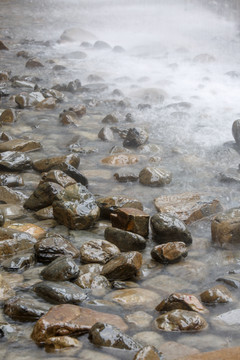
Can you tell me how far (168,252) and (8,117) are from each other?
10.3 ft

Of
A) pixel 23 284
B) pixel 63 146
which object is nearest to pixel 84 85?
pixel 63 146

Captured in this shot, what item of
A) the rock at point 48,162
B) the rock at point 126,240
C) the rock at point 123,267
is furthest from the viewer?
the rock at point 48,162

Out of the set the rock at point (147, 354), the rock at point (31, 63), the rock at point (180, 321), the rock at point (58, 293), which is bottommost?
the rock at point (31, 63)

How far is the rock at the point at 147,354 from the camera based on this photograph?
185 centimetres

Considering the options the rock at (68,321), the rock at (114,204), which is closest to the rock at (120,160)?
the rock at (114,204)

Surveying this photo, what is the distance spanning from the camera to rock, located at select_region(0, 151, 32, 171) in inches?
156

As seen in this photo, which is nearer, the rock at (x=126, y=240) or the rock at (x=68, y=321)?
the rock at (x=68, y=321)

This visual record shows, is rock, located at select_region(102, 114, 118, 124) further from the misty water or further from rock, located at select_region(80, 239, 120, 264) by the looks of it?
rock, located at select_region(80, 239, 120, 264)

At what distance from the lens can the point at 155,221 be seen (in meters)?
3.01

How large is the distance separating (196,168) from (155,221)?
1.49 m

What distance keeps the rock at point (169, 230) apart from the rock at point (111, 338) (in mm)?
1040

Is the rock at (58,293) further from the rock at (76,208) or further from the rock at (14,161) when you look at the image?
the rock at (14,161)

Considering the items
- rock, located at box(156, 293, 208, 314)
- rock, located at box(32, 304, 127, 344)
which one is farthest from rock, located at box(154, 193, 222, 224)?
rock, located at box(32, 304, 127, 344)

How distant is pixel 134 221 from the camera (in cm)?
302
